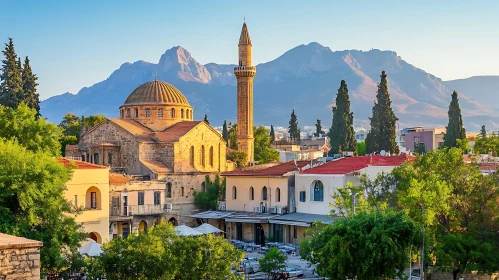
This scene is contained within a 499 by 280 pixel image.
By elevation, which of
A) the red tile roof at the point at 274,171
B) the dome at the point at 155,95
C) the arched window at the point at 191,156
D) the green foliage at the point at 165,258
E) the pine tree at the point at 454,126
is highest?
the dome at the point at 155,95

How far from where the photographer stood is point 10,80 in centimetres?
5453

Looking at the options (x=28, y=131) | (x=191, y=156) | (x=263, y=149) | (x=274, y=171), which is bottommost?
(x=274, y=171)

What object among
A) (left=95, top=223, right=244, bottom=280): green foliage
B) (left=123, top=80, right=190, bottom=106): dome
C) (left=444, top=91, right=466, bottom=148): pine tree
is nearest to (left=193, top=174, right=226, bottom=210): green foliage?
(left=123, top=80, right=190, bottom=106): dome

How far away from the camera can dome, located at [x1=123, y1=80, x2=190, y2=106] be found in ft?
202

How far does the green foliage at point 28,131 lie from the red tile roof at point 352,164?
653 inches

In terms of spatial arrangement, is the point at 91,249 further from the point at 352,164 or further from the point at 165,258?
the point at 352,164

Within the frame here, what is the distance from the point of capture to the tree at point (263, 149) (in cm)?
7338

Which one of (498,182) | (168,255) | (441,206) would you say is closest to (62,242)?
(168,255)

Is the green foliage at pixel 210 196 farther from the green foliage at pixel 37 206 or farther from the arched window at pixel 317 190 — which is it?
the green foliage at pixel 37 206

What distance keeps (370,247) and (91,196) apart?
21.8m

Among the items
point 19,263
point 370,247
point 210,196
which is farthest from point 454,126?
point 19,263

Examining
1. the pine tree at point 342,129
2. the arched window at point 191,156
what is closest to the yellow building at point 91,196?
the arched window at point 191,156

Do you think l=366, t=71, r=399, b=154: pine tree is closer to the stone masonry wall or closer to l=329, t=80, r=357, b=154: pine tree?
l=329, t=80, r=357, b=154: pine tree

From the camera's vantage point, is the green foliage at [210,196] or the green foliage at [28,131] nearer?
the green foliage at [28,131]
